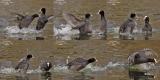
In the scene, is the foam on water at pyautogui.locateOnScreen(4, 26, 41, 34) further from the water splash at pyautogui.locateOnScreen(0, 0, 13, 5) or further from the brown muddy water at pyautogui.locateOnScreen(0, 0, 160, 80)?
the water splash at pyautogui.locateOnScreen(0, 0, 13, 5)

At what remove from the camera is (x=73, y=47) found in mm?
19000

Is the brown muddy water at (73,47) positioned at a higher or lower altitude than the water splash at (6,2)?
lower

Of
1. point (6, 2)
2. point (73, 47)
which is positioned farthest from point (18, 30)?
point (6, 2)

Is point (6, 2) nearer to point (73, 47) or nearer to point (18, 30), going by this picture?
point (18, 30)

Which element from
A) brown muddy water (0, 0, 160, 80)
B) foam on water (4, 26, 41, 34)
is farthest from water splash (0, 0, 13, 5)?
foam on water (4, 26, 41, 34)

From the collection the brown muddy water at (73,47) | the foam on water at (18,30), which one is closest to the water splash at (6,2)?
the brown muddy water at (73,47)

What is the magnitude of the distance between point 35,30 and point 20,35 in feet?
2.83

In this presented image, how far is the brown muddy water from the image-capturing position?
50.9ft

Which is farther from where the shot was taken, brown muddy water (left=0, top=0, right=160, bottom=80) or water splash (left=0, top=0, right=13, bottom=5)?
water splash (left=0, top=0, right=13, bottom=5)

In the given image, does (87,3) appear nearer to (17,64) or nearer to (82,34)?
(82,34)

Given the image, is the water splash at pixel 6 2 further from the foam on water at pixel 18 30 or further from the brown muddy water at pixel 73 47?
the foam on water at pixel 18 30

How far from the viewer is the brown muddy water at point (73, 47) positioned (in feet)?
50.9

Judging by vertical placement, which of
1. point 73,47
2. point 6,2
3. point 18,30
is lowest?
point 73,47

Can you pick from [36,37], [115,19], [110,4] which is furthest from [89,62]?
[110,4]
